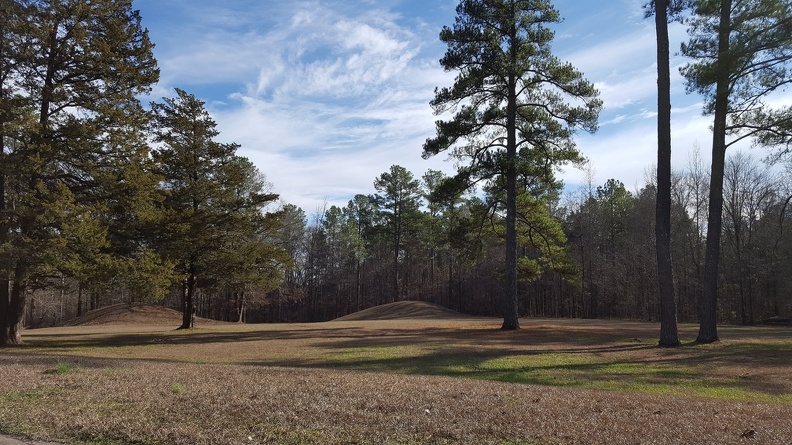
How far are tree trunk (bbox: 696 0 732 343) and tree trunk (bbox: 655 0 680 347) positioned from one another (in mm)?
1362

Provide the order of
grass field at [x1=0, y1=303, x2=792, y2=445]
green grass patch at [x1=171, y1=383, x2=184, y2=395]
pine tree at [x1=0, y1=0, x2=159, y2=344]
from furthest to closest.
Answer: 1. pine tree at [x1=0, y1=0, x2=159, y2=344]
2. green grass patch at [x1=171, y1=383, x2=184, y2=395]
3. grass field at [x1=0, y1=303, x2=792, y2=445]

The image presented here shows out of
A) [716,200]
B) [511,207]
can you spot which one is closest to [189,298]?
[511,207]

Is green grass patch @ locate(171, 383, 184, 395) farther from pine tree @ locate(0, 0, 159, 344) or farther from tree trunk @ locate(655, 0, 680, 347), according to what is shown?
Answer: tree trunk @ locate(655, 0, 680, 347)

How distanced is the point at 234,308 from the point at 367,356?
5432cm

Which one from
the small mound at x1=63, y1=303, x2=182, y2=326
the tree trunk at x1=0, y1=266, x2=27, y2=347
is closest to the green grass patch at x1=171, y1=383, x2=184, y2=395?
the tree trunk at x1=0, y1=266, x2=27, y2=347

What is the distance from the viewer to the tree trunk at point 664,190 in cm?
1759

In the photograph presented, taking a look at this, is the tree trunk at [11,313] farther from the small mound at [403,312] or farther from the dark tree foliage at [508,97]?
the small mound at [403,312]

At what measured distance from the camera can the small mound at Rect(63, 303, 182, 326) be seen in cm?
4894

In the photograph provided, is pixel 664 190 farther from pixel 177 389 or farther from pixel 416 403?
pixel 177 389

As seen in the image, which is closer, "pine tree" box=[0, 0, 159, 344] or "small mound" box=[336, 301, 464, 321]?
"pine tree" box=[0, 0, 159, 344]

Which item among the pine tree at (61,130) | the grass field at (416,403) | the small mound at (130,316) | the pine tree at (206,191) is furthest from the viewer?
the small mound at (130,316)

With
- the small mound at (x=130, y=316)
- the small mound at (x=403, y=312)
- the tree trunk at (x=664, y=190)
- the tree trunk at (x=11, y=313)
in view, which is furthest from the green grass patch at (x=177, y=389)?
the small mound at (x=130, y=316)

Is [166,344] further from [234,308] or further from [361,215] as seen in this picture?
[361,215]

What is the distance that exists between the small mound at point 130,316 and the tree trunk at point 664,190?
42.0 metres
